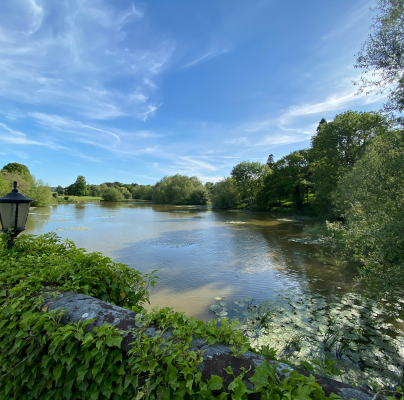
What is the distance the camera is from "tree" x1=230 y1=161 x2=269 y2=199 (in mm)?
48216

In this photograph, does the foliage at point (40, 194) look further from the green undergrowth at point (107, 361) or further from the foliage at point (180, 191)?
the green undergrowth at point (107, 361)

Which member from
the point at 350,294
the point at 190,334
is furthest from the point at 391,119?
the point at 190,334

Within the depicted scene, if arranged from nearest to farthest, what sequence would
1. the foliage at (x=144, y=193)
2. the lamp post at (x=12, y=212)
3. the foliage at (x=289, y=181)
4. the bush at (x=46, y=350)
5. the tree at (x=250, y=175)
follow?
the bush at (x=46, y=350) → the lamp post at (x=12, y=212) → the foliage at (x=289, y=181) → the tree at (x=250, y=175) → the foliage at (x=144, y=193)

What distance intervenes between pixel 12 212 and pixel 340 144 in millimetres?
28027

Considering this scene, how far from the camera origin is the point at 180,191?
221 ft

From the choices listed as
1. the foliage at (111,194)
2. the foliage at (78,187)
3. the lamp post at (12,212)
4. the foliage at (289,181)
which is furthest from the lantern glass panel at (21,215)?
the foliage at (78,187)

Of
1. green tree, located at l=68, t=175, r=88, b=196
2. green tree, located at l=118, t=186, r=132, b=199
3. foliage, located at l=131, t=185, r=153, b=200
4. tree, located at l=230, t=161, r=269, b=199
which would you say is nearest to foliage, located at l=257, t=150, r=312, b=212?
tree, located at l=230, t=161, r=269, b=199

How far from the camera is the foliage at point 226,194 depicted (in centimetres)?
5250

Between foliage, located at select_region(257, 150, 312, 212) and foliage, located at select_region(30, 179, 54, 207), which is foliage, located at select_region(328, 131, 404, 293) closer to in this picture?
foliage, located at select_region(257, 150, 312, 212)

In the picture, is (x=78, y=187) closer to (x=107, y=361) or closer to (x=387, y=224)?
(x=387, y=224)

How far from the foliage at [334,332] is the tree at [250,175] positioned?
42.6 meters

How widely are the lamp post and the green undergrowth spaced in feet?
6.20

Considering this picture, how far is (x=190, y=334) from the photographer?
1632 millimetres

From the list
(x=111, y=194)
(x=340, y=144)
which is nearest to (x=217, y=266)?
(x=340, y=144)
